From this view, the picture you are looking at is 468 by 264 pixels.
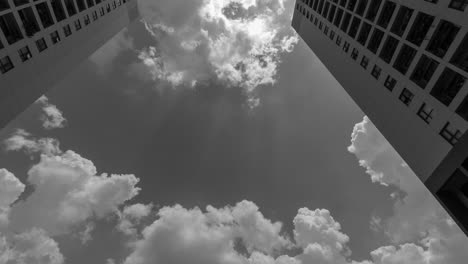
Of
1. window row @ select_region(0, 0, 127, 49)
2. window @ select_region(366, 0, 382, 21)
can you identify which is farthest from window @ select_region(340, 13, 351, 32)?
window row @ select_region(0, 0, 127, 49)

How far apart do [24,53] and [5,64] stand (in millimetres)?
3384

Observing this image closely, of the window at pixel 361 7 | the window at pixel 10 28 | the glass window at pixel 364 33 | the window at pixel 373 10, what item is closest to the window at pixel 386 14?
the window at pixel 373 10

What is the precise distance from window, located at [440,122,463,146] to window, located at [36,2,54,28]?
47.4 m

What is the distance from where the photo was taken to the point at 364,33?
121 feet

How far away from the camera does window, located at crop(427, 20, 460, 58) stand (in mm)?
23311

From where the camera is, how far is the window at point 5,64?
2831 centimetres

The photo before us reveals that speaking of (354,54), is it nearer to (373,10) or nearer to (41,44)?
(373,10)

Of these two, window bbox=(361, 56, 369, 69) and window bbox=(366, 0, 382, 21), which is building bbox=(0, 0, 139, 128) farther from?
window bbox=(361, 56, 369, 69)

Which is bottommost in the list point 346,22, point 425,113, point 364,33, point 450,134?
point 450,134

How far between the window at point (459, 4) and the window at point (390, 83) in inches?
377

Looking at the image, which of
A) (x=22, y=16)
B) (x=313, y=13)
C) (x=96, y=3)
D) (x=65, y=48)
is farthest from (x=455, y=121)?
(x=96, y=3)

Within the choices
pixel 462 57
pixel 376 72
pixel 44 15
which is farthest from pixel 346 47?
pixel 44 15

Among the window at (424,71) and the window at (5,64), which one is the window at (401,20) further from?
the window at (5,64)

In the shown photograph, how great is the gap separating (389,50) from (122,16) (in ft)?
192
